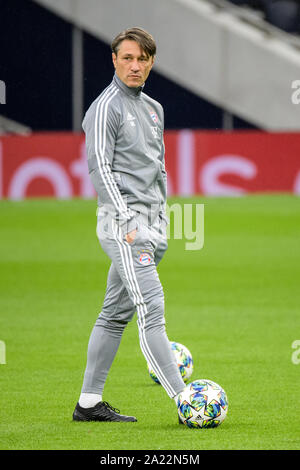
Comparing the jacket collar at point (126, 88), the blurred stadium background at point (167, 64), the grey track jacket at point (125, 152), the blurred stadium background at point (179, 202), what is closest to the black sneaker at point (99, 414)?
the blurred stadium background at point (179, 202)

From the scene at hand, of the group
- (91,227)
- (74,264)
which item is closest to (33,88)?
(91,227)

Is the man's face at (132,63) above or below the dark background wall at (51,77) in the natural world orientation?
below

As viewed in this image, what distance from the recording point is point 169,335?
8.88 meters

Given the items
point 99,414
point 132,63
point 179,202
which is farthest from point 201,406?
point 179,202

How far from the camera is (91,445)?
5.07 metres

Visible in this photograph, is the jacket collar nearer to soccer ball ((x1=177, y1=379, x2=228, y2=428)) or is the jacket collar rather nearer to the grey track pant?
the grey track pant

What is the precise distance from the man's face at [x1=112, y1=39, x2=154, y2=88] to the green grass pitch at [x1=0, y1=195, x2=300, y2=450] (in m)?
1.94

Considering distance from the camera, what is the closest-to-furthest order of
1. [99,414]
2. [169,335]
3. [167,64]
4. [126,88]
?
[126,88]
[99,414]
[169,335]
[167,64]

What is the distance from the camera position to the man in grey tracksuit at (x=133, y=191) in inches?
213

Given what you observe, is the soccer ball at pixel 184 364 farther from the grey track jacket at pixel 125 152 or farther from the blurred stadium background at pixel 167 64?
the blurred stadium background at pixel 167 64

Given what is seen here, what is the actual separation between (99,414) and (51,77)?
25775mm

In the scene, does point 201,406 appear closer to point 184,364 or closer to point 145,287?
point 145,287
